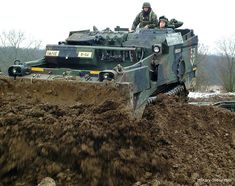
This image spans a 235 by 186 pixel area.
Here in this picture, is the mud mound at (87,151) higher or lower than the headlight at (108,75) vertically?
lower

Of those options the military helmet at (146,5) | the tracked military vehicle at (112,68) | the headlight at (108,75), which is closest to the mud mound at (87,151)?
the tracked military vehicle at (112,68)

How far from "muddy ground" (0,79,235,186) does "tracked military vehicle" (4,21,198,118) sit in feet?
0.67

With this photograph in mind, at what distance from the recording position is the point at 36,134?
6109 millimetres

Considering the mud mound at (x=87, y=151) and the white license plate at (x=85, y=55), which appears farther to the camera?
the white license plate at (x=85, y=55)

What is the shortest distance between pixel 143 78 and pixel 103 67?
1140mm

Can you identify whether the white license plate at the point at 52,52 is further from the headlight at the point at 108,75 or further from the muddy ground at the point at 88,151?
the headlight at the point at 108,75

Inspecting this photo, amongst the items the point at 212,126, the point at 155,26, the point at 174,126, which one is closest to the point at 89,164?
the point at 174,126

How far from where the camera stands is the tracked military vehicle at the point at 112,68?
6688mm

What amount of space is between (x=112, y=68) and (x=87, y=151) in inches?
112

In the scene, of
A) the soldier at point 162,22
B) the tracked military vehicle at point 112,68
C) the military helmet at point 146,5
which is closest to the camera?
the tracked military vehicle at point 112,68

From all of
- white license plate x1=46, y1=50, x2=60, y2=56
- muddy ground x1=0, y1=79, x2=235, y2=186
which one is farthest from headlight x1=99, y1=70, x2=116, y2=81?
white license plate x1=46, y1=50, x2=60, y2=56

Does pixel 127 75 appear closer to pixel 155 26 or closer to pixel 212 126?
pixel 212 126

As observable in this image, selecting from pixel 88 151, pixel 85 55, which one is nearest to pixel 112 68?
pixel 85 55

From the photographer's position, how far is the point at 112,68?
8.54m
